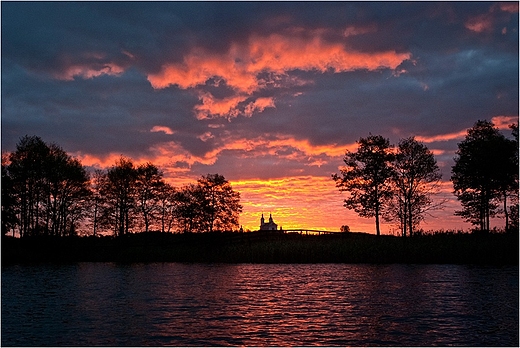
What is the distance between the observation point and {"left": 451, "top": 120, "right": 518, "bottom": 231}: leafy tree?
5578 centimetres

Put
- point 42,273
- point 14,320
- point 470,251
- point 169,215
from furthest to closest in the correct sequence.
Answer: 1. point 169,215
2. point 470,251
3. point 42,273
4. point 14,320

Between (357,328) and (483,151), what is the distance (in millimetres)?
44890

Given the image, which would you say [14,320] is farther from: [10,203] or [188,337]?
[10,203]

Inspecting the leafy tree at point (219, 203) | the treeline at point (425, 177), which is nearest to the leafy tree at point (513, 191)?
the treeline at point (425, 177)

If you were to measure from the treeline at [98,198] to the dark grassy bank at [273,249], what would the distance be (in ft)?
18.4

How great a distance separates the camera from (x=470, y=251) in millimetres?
41656

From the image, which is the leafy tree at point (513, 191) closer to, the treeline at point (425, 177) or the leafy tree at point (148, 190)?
the treeline at point (425, 177)

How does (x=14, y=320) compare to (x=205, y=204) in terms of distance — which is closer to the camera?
(x=14, y=320)

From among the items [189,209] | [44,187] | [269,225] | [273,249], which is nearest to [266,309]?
[273,249]

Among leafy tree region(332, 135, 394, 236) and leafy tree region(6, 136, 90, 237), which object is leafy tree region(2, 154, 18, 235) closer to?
leafy tree region(6, 136, 90, 237)

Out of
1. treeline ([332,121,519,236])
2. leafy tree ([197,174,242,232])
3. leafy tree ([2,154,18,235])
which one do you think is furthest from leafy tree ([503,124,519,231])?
leafy tree ([2,154,18,235])

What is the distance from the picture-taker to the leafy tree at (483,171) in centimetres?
5578

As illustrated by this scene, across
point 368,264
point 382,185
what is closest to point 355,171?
point 382,185

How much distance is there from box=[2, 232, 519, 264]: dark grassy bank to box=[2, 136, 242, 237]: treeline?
562 centimetres
